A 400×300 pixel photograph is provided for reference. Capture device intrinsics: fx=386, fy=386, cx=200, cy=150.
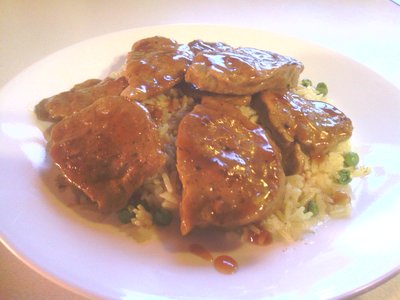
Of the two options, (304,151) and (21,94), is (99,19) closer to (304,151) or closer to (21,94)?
(21,94)

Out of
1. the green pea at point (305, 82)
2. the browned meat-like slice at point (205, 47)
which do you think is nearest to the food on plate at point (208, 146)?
the browned meat-like slice at point (205, 47)

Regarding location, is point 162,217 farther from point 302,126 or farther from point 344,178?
point 344,178

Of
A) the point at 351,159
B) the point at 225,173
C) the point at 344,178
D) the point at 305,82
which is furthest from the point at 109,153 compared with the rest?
the point at 305,82

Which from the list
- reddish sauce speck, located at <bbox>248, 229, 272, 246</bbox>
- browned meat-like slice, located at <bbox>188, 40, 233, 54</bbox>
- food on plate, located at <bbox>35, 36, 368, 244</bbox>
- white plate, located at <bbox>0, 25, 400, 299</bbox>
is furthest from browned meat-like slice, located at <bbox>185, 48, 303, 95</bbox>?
reddish sauce speck, located at <bbox>248, 229, 272, 246</bbox>

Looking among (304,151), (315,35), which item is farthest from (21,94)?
(315,35)

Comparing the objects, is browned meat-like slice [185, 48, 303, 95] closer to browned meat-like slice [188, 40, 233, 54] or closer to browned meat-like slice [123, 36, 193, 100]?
browned meat-like slice [123, 36, 193, 100]

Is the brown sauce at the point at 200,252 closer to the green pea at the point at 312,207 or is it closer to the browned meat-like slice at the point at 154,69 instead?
the green pea at the point at 312,207
